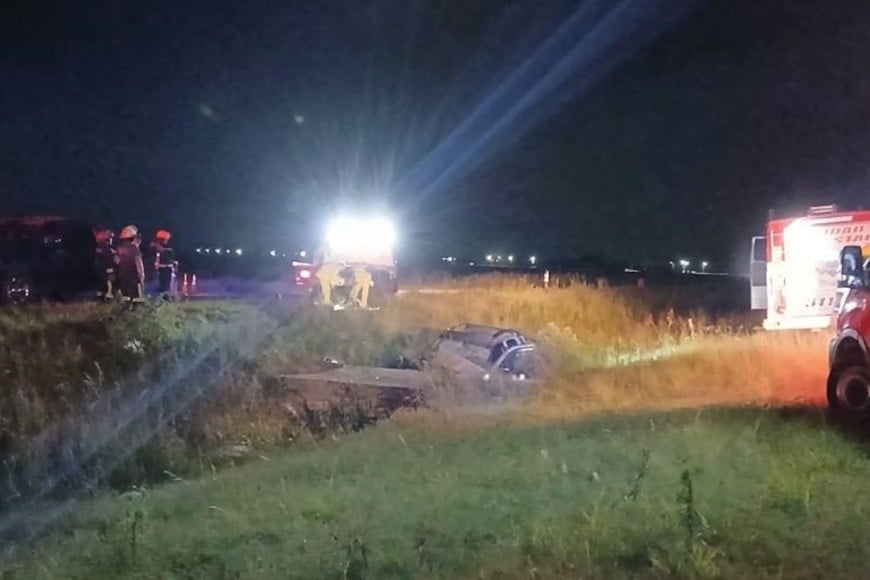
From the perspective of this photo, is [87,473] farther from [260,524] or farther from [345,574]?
[345,574]

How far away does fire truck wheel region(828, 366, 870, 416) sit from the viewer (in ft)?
34.0

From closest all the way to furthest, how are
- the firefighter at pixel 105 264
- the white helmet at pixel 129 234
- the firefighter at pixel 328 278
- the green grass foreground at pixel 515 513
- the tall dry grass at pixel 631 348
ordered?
the green grass foreground at pixel 515 513, the tall dry grass at pixel 631 348, the white helmet at pixel 129 234, the firefighter at pixel 105 264, the firefighter at pixel 328 278

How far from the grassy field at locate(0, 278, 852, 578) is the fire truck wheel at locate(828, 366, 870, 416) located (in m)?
0.25

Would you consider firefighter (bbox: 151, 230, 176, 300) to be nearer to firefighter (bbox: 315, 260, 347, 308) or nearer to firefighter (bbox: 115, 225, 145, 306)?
firefighter (bbox: 115, 225, 145, 306)

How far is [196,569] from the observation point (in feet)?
19.8

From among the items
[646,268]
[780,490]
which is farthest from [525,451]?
[646,268]

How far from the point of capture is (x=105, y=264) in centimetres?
2325

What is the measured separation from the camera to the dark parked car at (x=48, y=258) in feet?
73.8

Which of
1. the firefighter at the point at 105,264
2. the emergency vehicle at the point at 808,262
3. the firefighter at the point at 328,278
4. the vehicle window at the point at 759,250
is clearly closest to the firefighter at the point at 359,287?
the firefighter at the point at 328,278

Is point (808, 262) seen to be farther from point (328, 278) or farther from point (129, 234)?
point (129, 234)

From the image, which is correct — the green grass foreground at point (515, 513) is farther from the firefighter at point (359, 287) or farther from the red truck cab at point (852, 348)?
the firefighter at point (359, 287)

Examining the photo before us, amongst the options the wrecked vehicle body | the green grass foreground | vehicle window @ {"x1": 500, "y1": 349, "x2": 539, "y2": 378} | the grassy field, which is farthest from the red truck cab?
vehicle window @ {"x1": 500, "y1": 349, "x2": 539, "y2": 378}

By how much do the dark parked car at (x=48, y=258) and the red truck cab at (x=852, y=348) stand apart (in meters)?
16.4

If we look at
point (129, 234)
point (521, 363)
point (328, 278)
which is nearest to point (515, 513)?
point (521, 363)
